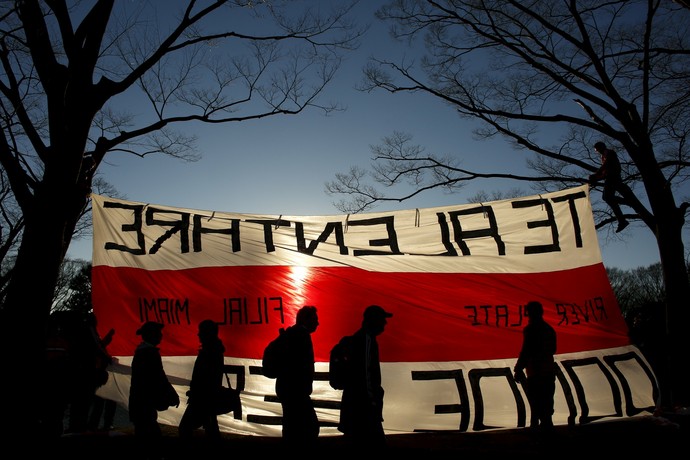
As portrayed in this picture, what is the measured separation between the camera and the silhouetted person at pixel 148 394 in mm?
4988

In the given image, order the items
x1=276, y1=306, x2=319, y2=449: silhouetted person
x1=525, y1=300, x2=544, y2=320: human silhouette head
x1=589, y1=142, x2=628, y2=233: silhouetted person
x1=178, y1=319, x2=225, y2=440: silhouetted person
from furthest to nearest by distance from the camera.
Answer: x1=589, y1=142, x2=628, y2=233: silhouetted person → x1=525, y1=300, x2=544, y2=320: human silhouette head → x1=178, y1=319, x2=225, y2=440: silhouetted person → x1=276, y1=306, x2=319, y2=449: silhouetted person

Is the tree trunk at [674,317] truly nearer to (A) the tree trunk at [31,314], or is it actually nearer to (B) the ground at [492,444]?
(B) the ground at [492,444]

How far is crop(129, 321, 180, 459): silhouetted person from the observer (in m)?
4.99

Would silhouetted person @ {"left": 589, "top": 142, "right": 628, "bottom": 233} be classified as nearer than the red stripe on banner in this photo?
No

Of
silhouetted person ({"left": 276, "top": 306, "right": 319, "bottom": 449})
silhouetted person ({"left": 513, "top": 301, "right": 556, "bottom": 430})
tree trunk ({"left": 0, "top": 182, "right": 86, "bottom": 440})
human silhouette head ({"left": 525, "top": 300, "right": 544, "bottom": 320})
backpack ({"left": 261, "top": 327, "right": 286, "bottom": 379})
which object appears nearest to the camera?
silhouetted person ({"left": 276, "top": 306, "right": 319, "bottom": 449})

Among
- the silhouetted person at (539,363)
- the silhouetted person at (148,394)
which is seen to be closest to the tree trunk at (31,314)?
the silhouetted person at (148,394)

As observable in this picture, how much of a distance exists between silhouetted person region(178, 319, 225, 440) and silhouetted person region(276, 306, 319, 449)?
3.49 feet

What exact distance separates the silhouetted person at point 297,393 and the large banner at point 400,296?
5.84 feet

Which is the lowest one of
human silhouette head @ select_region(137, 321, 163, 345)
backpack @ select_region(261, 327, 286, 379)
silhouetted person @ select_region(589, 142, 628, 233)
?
backpack @ select_region(261, 327, 286, 379)

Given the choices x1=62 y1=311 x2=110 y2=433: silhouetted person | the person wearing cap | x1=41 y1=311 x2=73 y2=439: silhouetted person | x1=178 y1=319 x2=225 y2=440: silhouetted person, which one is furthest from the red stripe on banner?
the person wearing cap

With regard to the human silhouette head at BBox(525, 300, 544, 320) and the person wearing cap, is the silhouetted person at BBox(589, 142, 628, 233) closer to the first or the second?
the human silhouette head at BBox(525, 300, 544, 320)

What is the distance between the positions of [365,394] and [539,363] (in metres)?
2.58

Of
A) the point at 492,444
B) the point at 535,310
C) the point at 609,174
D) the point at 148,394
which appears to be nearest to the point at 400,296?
the point at 535,310

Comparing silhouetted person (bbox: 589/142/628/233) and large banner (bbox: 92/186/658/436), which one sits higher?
silhouetted person (bbox: 589/142/628/233)
